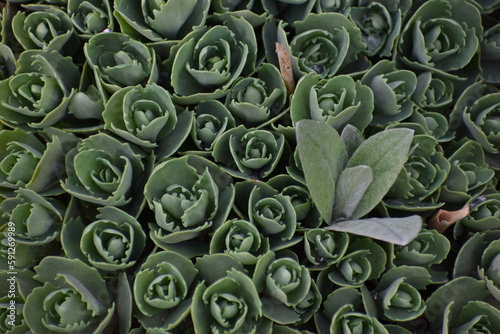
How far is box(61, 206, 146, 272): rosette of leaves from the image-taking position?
87 centimetres

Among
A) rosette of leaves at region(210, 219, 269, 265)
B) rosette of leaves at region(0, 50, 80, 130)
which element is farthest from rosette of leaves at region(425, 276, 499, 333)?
rosette of leaves at region(0, 50, 80, 130)

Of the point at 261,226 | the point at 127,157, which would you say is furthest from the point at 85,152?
the point at 261,226

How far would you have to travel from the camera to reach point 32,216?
907 mm

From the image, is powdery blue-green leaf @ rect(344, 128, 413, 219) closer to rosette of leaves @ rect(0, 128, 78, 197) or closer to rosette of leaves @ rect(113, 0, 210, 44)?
rosette of leaves @ rect(113, 0, 210, 44)

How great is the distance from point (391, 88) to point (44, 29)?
30.3 inches

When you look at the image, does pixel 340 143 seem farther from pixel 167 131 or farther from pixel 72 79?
pixel 72 79

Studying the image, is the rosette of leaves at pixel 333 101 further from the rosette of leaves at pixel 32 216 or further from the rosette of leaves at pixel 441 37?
the rosette of leaves at pixel 32 216

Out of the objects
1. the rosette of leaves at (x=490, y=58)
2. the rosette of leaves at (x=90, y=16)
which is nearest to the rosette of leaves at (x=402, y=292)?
the rosette of leaves at (x=490, y=58)

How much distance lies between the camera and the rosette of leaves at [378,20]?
113cm

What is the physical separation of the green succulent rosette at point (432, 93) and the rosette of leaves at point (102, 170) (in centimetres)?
64

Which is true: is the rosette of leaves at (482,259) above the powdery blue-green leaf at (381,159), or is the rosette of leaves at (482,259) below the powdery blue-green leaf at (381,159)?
below

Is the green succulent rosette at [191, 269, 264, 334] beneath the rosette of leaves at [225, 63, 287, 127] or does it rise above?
beneath

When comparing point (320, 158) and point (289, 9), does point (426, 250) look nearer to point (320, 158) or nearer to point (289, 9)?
point (320, 158)

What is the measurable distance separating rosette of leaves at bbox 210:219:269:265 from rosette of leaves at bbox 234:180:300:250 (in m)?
0.02
